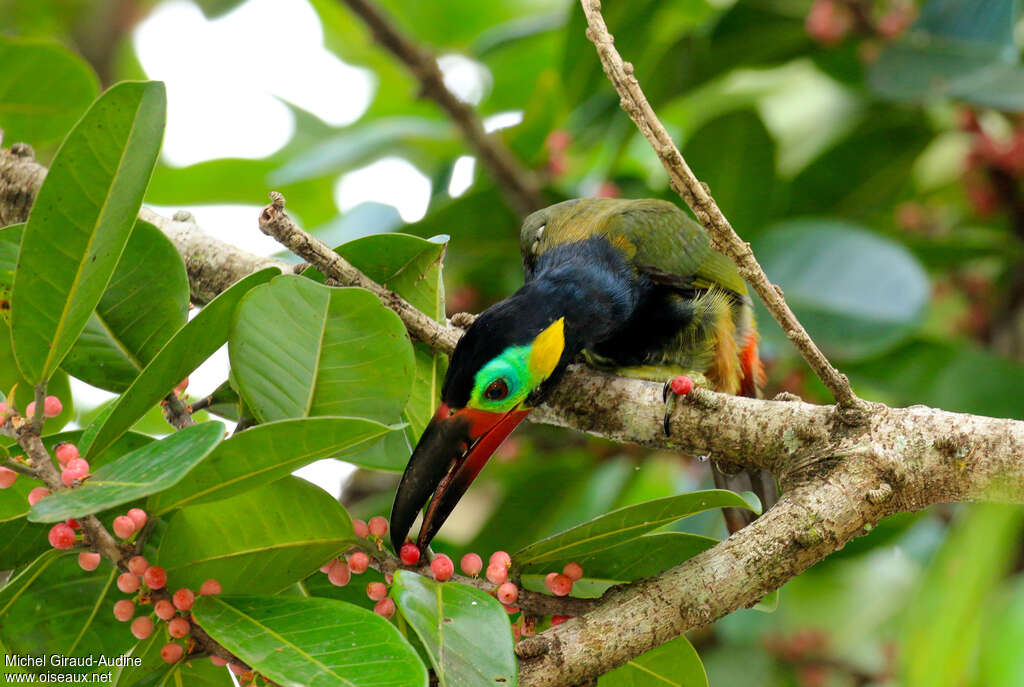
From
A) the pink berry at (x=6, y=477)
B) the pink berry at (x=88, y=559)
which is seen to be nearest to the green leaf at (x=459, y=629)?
the pink berry at (x=88, y=559)

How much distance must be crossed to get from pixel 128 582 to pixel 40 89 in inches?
67.5

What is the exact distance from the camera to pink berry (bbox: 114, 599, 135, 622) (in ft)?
5.07

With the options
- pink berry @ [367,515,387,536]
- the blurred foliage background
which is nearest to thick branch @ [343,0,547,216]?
the blurred foliage background

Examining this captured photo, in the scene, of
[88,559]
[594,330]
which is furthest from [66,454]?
[594,330]

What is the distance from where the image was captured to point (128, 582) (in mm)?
1516

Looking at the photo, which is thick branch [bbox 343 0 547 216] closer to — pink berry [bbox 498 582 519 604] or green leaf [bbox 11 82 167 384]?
green leaf [bbox 11 82 167 384]

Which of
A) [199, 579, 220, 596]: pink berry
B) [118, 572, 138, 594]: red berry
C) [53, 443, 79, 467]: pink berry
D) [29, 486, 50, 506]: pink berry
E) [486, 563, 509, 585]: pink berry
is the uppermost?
[486, 563, 509, 585]: pink berry

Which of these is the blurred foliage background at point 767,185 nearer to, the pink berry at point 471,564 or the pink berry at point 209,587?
the pink berry at point 471,564

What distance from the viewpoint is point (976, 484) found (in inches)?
68.9

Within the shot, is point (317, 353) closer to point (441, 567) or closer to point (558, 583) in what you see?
point (441, 567)

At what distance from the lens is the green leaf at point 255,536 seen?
4.94 feet

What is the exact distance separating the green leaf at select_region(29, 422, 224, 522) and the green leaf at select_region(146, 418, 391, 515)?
0.17ft

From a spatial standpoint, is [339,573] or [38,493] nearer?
[38,493]

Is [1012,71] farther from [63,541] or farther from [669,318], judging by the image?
[63,541]
